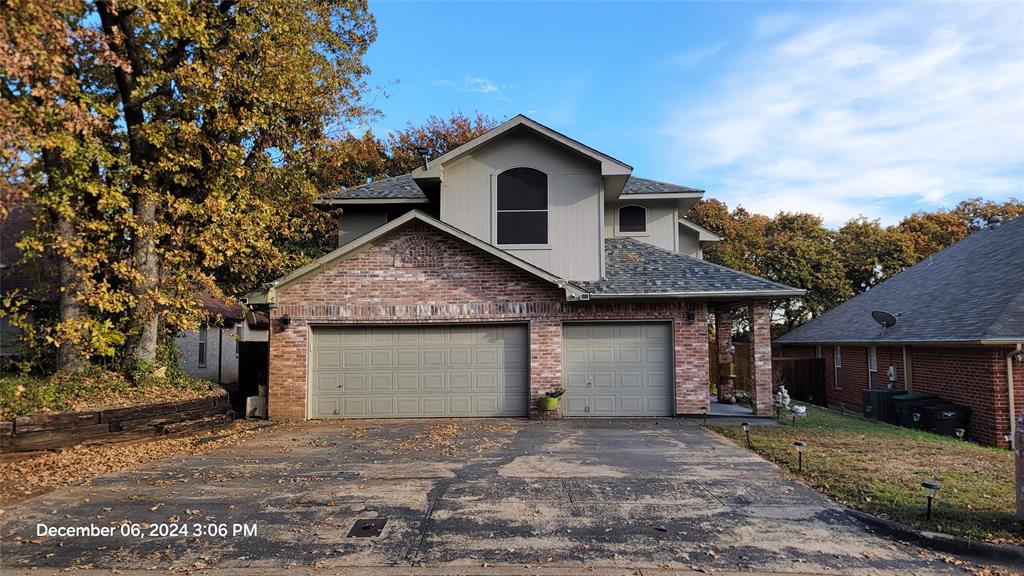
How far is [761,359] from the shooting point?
13078 mm

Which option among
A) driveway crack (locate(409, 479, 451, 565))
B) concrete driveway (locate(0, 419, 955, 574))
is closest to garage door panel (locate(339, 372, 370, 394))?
concrete driveway (locate(0, 419, 955, 574))

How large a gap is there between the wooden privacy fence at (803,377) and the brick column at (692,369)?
8.37 m

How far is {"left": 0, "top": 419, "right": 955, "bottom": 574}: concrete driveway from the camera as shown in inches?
199

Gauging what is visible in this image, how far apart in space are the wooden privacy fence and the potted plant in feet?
35.5

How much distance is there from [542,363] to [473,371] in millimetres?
1670

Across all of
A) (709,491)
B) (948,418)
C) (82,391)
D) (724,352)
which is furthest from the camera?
(724,352)

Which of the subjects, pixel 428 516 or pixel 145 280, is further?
pixel 145 280

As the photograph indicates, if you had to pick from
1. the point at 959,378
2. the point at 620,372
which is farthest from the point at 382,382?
the point at 959,378

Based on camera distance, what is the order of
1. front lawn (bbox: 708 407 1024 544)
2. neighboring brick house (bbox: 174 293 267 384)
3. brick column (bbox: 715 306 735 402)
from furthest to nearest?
neighboring brick house (bbox: 174 293 267 384)
brick column (bbox: 715 306 735 402)
front lawn (bbox: 708 407 1024 544)

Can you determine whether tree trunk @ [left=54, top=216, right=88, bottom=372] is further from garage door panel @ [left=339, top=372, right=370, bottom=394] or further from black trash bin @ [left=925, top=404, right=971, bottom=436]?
black trash bin @ [left=925, top=404, right=971, bottom=436]

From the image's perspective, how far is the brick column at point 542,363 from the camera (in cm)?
1309

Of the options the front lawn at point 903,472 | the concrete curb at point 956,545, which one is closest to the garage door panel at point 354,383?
the front lawn at point 903,472

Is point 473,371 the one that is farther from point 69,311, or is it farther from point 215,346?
point 215,346

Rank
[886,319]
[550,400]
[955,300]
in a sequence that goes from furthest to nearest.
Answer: [886,319], [955,300], [550,400]
